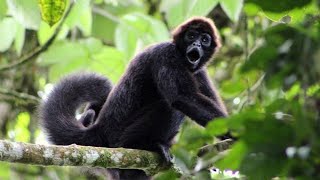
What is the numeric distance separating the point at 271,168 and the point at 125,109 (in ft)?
10.2

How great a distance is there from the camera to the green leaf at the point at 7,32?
4484 mm

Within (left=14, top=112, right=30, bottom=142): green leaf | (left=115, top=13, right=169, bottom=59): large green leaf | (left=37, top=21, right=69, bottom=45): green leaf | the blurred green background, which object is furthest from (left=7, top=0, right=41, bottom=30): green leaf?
(left=14, top=112, right=30, bottom=142): green leaf

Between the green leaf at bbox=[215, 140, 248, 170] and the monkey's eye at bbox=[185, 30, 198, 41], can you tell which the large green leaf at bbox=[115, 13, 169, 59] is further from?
the green leaf at bbox=[215, 140, 248, 170]

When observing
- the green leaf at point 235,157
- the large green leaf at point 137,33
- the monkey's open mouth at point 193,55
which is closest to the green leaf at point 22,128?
the large green leaf at point 137,33

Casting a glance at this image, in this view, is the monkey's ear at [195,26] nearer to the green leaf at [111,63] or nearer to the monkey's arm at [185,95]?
the monkey's arm at [185,95]

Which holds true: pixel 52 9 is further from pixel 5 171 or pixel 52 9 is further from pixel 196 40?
pixel 5 171

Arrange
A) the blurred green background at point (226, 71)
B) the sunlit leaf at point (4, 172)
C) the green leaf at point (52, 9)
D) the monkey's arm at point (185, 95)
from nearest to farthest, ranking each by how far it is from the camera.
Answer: the blurred green background at point (226, 71)
the green leaf at point (52, 9)
the monkey's arm at point (185, 95)
the sunlit leaf at point (4, 172)

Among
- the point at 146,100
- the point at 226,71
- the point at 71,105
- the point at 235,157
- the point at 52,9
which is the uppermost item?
the point at 226,71

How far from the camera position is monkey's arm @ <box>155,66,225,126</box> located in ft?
12.8

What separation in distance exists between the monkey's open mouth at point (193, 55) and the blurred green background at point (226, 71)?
278mm

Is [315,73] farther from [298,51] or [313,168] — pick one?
[313,168]

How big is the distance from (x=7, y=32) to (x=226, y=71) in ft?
9.86

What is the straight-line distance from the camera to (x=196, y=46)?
4.35 meters

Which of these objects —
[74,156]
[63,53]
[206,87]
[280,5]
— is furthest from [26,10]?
[63,53]
